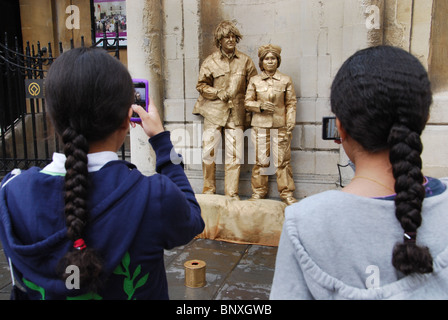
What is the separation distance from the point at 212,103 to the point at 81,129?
12.5ft

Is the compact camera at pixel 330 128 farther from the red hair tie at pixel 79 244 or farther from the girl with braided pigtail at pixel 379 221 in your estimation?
the red hair tie at pixel 79 244

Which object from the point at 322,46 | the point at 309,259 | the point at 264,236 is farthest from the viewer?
the point at 322,46

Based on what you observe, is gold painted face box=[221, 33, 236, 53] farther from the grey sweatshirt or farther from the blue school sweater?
the grey sweatshirt

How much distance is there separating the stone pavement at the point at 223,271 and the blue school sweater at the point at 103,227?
208 cm

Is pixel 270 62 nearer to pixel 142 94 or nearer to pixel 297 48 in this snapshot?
pixel 297 48

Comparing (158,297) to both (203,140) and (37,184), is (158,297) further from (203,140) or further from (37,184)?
(203,140)

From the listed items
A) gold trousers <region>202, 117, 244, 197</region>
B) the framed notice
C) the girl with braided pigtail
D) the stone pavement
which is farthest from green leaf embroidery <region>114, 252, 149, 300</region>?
the framed notice

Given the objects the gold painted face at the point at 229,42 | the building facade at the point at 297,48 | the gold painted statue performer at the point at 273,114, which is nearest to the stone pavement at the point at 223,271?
the gold painted statue performer at the point at 273,114

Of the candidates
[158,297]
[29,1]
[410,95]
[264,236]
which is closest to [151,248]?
[158,297]

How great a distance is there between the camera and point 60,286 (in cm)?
105

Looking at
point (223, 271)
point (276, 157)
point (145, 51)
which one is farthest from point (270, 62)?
point (223, 271)

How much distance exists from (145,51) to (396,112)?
15.0 feet

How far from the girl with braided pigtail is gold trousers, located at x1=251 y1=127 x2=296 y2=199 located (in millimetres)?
3681

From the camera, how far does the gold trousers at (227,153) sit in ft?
15.9
